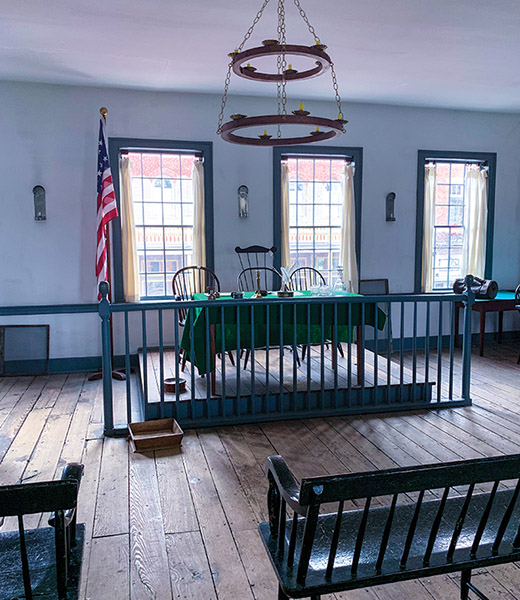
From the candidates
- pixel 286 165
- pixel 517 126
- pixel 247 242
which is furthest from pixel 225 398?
pixel 517 126

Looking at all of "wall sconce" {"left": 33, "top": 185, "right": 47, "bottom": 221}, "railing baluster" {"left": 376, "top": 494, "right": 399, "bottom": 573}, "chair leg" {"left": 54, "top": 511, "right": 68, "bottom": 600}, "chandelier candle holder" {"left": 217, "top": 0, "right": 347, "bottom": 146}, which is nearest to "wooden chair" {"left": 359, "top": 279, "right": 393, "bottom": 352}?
"chandelier candle holder" {"left": 217, "top": 0, "right": 347, "bottom": 146}

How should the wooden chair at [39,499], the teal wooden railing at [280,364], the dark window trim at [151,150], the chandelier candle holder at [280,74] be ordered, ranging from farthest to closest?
the dark window trim at [151,150]
the teal wooden railing at [280,364]
the chandelier candle holder at [280,74]
the wooden chair at [39,499]

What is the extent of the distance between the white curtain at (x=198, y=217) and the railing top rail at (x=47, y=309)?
1.28m

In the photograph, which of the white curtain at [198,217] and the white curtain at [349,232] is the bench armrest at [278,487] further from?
the white curtain at [349,232]

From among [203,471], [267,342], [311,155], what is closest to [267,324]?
[267,342]

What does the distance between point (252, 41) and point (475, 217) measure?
416 centimetres

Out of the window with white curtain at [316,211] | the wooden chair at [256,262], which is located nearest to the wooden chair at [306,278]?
the window with white curtain at [316,211]

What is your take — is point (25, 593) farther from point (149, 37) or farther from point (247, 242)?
point (247, 242)

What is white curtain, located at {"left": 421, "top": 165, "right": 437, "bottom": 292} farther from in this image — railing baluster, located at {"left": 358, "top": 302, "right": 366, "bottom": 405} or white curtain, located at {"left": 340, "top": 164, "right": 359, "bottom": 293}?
railing baluster, located at {"left": 358, "top": 302, "right": 366, "bottom": 405}

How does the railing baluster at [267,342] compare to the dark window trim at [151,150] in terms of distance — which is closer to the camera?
the railing baluster at [267,342]

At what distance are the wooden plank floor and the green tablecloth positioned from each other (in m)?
0.68

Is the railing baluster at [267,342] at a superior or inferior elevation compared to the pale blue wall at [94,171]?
inferior

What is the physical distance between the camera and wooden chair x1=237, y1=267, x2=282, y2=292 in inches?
256

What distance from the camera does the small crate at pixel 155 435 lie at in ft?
12.3
